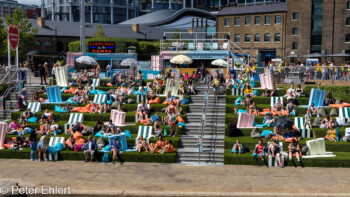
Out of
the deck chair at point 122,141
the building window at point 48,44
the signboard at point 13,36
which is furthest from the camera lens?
the building window at point 48,44

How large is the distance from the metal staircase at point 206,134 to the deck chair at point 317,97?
5252mm

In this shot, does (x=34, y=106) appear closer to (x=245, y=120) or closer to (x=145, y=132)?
(x=145, y=132)

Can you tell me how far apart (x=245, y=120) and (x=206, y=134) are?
7.14ft

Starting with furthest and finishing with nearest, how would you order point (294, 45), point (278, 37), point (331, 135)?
point (278, 37), point (294, 45), point (331, 135)

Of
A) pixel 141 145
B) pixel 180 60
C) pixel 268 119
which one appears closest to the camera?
pixel 141 145

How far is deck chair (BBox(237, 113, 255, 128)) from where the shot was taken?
23.0 meters

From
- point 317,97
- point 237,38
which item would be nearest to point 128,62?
point 317,97

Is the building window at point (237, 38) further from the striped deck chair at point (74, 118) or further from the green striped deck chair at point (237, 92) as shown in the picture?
the striped deck chair at point (74, 118)

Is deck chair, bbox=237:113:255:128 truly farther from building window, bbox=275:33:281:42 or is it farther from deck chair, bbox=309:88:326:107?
building window, bbox=275:33:281:42

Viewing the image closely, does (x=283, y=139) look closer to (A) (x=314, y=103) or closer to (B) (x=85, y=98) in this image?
(A) (x=314, y=103)

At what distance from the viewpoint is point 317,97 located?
26.1 metres

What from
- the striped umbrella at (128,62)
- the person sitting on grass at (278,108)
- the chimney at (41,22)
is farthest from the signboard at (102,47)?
the chimney at (41,22)

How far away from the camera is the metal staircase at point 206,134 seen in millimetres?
20781

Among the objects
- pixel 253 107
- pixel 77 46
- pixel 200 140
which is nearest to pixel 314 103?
pixel 253 107
